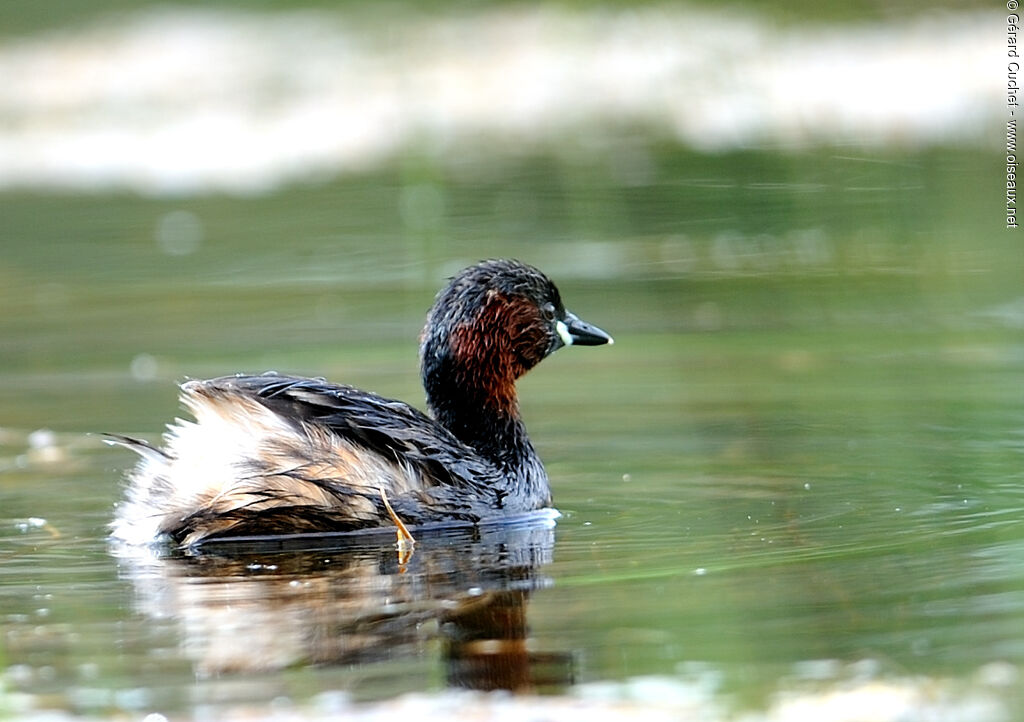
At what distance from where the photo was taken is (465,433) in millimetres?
7809

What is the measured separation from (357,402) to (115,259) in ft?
24.0

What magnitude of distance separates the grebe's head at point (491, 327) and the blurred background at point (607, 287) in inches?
19.5

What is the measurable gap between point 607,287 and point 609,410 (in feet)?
9.76

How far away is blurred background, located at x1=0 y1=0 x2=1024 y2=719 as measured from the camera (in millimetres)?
5324

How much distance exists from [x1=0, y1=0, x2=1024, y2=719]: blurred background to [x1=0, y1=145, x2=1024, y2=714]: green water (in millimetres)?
30

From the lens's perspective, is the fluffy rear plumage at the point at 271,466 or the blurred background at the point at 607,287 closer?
the blurred background at the point at 607,287

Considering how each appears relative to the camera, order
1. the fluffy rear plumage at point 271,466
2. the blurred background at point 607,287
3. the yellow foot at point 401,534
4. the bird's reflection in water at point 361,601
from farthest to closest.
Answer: the fluffy rear plumage at point 271,466, the yellow foot at point 401,534, the blurred background at point 607,287, the bird's reflection in water at point 361,601

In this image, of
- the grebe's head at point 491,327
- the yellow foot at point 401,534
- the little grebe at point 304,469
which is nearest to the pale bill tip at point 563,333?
the grebe's head at point 491,327

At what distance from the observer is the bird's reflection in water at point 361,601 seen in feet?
16.5

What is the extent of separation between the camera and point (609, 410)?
8.93 metres

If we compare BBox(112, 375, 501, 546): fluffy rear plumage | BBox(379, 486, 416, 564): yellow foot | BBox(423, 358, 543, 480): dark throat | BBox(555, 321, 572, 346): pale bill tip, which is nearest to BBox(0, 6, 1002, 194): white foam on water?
BBox(555, 321, 572, 346): pale bill tip

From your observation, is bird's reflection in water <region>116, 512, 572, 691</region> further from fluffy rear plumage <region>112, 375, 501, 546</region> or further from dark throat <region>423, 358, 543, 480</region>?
dark throat <region>423, 358, 543, 480</region>

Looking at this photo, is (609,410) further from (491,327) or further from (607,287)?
(607,287)

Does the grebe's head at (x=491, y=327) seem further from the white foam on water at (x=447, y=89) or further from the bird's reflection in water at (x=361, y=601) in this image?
the white foam on water at (x=447, y=89)
